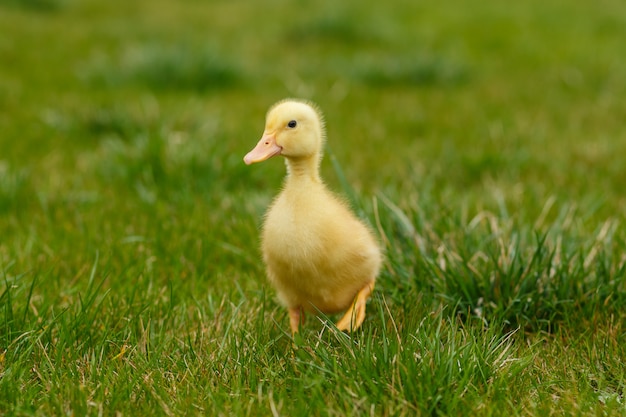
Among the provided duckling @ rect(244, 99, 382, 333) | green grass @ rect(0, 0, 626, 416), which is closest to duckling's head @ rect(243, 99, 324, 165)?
duckling @ rect(244, 99, 382, 333)

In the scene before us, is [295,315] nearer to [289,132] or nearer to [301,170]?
[301,170]

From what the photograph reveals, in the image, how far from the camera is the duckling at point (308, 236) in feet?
8.51

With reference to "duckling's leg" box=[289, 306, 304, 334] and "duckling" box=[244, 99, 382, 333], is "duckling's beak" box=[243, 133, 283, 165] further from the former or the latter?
"duckling's leg" box=[289, 306, 304, 334]

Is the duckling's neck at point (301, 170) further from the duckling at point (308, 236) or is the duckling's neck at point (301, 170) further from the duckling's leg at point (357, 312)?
the duckling's leg at point (357, 312)

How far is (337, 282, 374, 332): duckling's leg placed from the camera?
273cm

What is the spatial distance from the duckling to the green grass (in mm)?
167

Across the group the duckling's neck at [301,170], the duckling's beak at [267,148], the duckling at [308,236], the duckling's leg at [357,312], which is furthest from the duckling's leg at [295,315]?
the duckling's beak at [267,148]

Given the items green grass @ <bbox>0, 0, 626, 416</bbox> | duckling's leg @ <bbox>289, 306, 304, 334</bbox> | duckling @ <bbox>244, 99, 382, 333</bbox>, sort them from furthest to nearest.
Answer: duckling's leg @ <bbox>289, 306, 304, 334</bbox> < duckling @ <bbox>244, 99, 382, 333</bbox> < green grass @ <bbox>0, 0, 626, 416</bbox>

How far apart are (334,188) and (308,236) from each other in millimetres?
2390

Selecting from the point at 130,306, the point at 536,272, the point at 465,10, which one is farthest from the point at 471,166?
the point at 465,10

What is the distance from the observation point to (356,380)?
2.39 m

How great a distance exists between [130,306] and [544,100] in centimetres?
552

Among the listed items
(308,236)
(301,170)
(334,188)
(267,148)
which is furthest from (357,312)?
(334,188)

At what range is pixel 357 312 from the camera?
2787 mm
